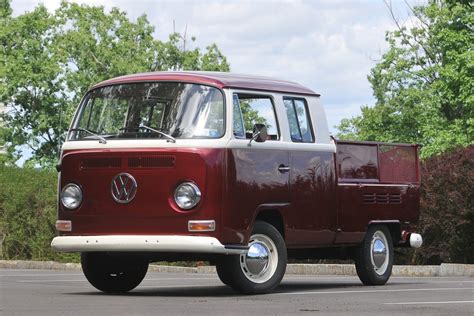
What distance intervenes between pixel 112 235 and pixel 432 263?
10127 mm

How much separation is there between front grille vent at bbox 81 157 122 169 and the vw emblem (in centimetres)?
15

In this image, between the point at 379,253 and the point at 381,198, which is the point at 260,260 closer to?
the point at 379,253

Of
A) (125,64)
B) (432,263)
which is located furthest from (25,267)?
(125,64)

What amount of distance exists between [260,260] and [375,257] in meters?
3.17

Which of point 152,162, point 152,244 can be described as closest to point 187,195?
point 152,162

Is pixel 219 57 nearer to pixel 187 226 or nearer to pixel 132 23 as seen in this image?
pixel 132 23

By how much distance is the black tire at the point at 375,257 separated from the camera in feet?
55.9

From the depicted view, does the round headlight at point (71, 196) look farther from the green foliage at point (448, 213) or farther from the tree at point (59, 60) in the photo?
A: the tree at point (59, 60)

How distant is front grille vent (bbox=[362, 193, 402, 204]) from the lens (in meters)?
17.0

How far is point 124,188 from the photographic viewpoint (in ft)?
47.0

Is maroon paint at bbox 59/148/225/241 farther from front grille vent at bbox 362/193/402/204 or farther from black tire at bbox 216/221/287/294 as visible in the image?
front grille vent at bbox 362/193/402/204

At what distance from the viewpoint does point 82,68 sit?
78.1 m

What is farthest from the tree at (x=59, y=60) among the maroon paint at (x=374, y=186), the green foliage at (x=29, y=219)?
the maroon paint at (x=374, y=186)

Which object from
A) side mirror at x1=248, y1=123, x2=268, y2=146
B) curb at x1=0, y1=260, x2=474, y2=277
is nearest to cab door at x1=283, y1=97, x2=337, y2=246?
side mirror at x1=248, y1=123, x2=268, y2=146
